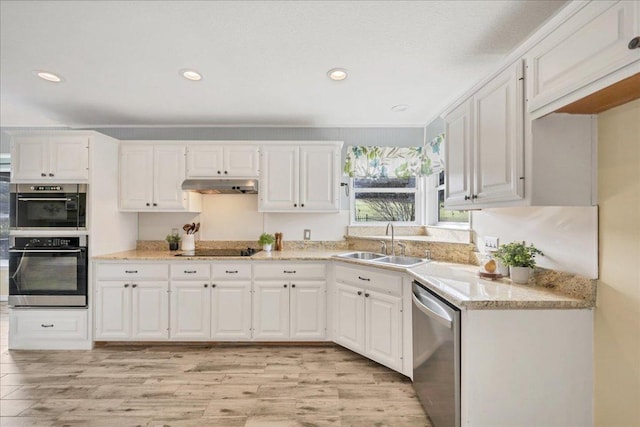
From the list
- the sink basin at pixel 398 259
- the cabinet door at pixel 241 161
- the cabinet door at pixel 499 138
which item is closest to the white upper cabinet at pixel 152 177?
the cabinet door at pixel 241 161

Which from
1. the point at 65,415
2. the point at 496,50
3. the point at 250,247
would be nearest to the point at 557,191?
the point at 496,50

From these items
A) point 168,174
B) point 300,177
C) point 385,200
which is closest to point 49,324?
point 168,174

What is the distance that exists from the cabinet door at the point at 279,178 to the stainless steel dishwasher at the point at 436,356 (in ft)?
5.58

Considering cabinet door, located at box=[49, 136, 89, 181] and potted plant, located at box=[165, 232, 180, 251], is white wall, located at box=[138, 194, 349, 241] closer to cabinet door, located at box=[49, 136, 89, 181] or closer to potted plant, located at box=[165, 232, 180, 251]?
potted plant, located at box=[165, 232, 180, 251]

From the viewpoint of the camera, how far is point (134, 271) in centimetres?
297

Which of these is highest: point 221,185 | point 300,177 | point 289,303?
point 300,177

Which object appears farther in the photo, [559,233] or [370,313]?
[370,313]

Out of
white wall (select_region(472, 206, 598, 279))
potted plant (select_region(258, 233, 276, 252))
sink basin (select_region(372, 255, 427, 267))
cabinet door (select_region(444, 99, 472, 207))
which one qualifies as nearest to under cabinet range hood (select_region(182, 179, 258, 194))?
potted plant (select_region(258, 233, 276, 252))

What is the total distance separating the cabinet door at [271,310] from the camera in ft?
9.71

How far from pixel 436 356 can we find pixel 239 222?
2.64 m

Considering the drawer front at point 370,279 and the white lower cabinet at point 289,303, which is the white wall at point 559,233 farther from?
the white lower cabinet at point 289,303

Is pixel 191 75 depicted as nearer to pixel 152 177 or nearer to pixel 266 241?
pixel 152 177

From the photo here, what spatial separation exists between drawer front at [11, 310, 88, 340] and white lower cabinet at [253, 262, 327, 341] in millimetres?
1725

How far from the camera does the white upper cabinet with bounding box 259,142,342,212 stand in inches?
131
